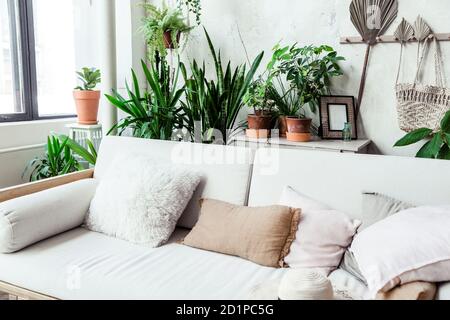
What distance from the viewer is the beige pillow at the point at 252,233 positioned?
167 cm

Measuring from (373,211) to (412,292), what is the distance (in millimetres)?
412

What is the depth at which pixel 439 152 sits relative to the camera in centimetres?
240

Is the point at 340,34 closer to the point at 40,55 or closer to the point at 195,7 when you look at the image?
the point at 195,7

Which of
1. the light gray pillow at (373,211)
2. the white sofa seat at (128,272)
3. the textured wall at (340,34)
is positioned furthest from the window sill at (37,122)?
the light gray pillow at (373,211)

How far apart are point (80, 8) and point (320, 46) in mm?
2239

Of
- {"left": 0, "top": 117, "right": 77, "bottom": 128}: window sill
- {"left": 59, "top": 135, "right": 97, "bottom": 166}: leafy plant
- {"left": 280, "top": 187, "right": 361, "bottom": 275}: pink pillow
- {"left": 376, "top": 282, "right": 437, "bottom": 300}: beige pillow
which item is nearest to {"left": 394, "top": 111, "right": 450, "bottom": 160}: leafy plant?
{"left": 280, "top": 187, "right": 361, "bottom": 275}: pink pillow

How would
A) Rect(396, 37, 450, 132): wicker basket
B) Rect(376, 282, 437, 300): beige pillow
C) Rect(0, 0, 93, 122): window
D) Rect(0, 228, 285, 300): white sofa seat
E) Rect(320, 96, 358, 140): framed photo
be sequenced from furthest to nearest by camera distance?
Rect(0, 0, 93, 122): window < Rect(320, 96, 358, 140): framed photo < Rect(396, 37, 450, 132): wicker basket < Rect(0, 228, 285, 300): white sofa seat < Rect(376, 282, 437, 300): beige pillow

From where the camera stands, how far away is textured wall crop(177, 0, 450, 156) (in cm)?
269

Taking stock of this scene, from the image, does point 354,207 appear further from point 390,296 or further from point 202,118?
point 202,118

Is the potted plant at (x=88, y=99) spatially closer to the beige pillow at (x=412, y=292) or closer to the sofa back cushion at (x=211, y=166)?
the sofa back cushion at (x=211, y=166)

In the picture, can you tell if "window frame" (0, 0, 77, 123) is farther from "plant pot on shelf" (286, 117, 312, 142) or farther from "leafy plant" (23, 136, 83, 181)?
"plant pot on shelf" (286, 117, 312, 142)

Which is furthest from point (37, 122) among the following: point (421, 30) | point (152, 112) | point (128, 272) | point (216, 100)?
point (421, 30)

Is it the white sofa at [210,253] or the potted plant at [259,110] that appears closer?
the white sofa at [210,253]
